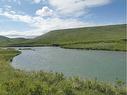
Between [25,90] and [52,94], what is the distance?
166cm

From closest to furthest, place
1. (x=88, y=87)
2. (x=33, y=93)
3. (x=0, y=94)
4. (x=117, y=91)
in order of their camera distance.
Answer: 1. (x=0, y=94)
2. (x=33, y=93)
3. (x=117, y=91)
4. (x=88, y=87)

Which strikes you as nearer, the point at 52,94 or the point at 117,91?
the point at 52,94

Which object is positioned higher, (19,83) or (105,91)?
(19,83)

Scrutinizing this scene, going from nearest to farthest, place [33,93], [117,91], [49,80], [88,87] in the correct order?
1. [33,93]
2. [117,91]
3. [88,87]
4. [49,80]

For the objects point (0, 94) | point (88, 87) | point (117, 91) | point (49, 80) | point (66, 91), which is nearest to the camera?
point (0, 94)

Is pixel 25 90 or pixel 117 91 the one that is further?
pixel 117 91

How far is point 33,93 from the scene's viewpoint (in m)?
13.9

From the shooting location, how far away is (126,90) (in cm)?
1775

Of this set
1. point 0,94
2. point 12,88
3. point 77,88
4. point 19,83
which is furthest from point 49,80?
point 0,94

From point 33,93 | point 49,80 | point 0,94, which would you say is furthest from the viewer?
point 49,80

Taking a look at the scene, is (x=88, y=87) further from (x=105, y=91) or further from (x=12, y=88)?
(x=12, y=88)

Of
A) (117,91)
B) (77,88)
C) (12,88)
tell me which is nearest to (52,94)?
(12,88)

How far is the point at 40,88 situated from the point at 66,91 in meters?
1.75

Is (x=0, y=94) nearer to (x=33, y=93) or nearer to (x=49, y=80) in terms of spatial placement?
(x=33, y=93)
